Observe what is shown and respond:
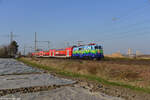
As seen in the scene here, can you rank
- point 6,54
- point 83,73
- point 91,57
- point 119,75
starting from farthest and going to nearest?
point 6,54 < point 91,57 < point 83,73 < point 119,75

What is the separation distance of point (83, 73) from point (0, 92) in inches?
301

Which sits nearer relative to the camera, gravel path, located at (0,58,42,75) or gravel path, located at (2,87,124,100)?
gravel path, located at (2,87,124,100)

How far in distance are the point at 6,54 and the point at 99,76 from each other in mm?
79792

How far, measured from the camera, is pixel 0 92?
5766 millimetres

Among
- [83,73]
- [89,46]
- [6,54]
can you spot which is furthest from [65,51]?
[6,54]

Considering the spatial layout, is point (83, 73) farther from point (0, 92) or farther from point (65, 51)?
point (65, 51)

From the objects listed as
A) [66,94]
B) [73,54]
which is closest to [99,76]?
[66,94]

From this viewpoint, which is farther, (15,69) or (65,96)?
(15,69)

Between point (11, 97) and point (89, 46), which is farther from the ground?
point (89, 46)

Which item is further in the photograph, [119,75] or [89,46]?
[89,46]

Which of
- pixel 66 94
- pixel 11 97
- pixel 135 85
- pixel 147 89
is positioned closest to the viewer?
pixel 11 97

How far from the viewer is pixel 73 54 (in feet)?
113

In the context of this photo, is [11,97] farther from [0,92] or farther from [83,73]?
[83,73]

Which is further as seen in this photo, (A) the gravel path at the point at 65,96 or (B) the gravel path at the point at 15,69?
(B) the gravel path at the point at 15,69
